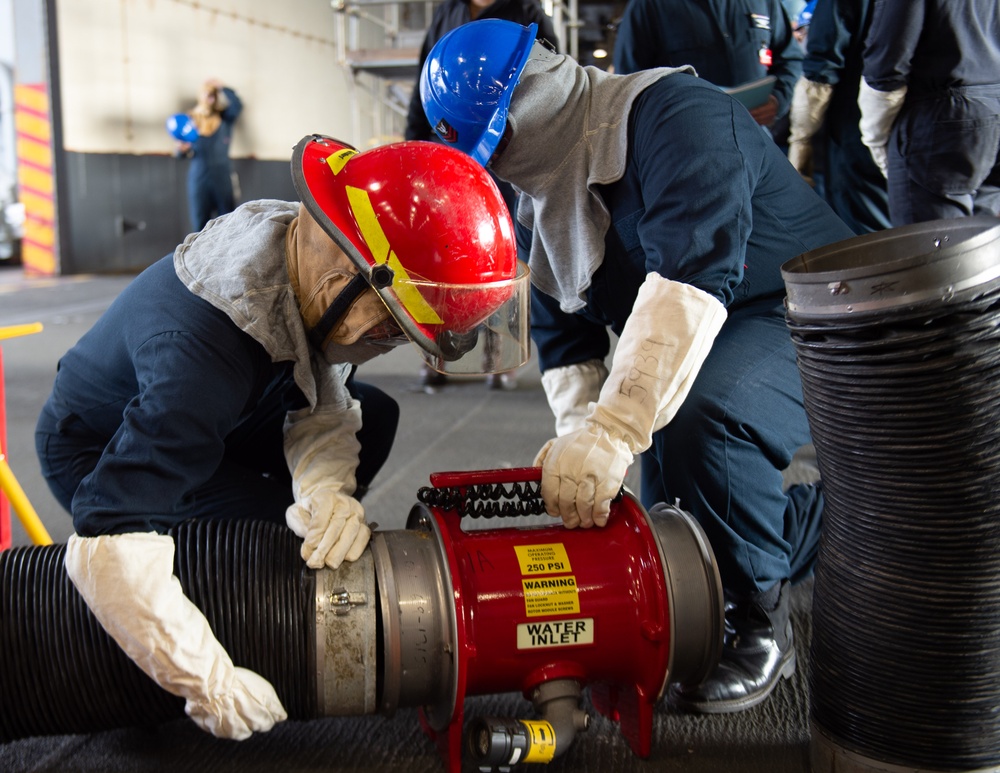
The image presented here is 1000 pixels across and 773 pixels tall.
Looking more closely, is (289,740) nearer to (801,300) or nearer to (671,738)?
(671,738)

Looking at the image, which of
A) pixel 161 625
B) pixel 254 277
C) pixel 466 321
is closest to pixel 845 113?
pixel 466 321

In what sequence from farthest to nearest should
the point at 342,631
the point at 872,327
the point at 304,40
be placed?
the point at 304,40, the point at 342,631, the point at 872,327

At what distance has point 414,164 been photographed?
1535 mm

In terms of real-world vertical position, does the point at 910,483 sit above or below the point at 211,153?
above

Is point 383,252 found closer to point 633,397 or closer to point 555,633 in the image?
point 633,397

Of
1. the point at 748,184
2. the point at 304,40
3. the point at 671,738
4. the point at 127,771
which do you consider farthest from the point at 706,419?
the point at 304,40

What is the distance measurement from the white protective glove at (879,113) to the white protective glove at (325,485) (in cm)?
206

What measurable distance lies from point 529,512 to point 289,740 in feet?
→ 1.94

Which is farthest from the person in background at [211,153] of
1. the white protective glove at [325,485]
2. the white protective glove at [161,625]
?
the white protective glove at [161,625]

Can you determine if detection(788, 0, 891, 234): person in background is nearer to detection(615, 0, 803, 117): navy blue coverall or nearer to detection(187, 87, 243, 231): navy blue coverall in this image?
detection(615, 0, 803, 117): navy blue coverall

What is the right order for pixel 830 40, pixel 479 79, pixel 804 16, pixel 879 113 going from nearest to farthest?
pixel 479 79 → pixel 879 113 → pixel 830 40 → pixel 804 16

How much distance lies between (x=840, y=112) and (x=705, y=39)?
666 mm

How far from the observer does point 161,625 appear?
143 centimetres

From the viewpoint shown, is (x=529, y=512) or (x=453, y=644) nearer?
(x=453, y=644)
